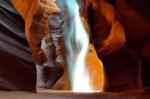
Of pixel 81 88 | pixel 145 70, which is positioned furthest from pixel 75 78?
pixel 145 70

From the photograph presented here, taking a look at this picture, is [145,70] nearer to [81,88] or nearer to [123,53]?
[123,53]

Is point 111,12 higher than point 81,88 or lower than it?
higher

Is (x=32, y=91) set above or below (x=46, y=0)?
below

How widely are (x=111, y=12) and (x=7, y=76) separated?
0.52 meters

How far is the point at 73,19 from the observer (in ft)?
3.70

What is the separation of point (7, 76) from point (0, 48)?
13 centimetres

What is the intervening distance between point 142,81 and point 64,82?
0.32 metres

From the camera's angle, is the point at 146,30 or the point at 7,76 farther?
the point at 7,76

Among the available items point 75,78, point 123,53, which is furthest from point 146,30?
point 75,78

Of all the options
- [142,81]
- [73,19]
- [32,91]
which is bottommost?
[32,91]

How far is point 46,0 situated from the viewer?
3.65 ft

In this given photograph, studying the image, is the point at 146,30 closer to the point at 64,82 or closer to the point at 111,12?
the point at 111,12

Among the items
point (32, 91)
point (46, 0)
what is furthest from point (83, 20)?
point (32, 91)

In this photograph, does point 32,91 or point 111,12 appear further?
point 32,91
